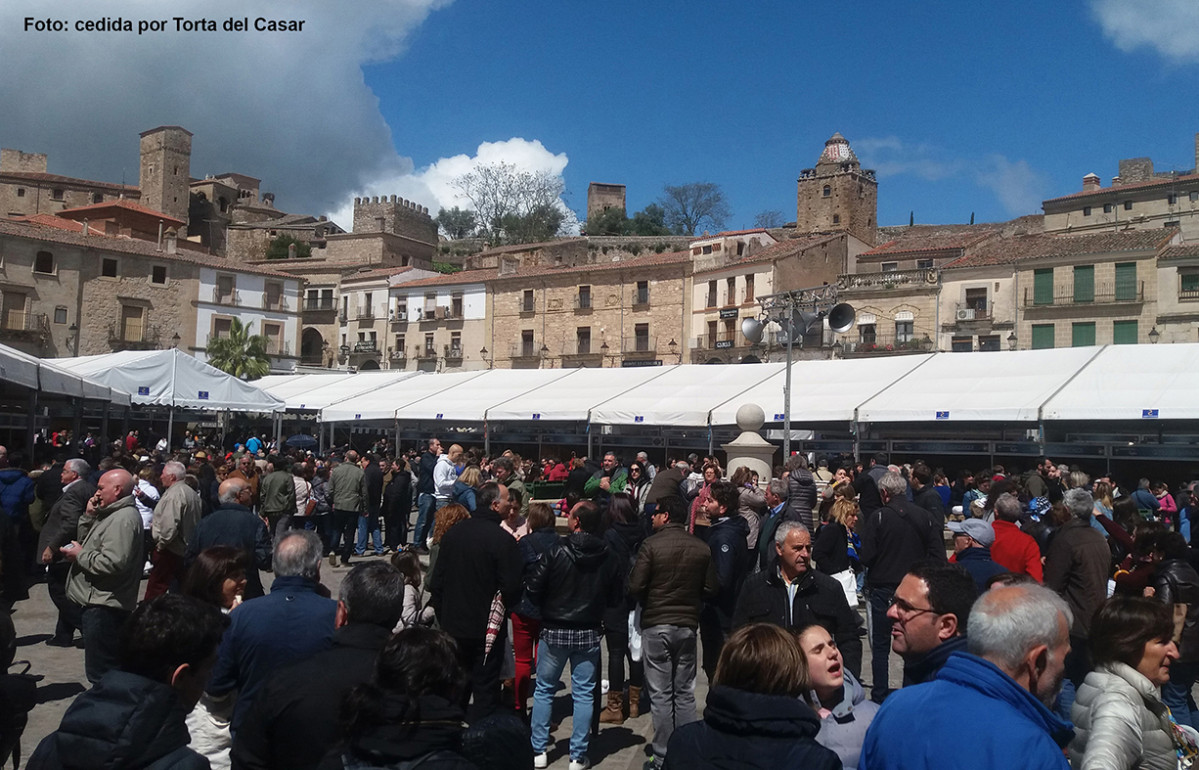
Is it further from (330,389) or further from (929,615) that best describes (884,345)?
(929,615)

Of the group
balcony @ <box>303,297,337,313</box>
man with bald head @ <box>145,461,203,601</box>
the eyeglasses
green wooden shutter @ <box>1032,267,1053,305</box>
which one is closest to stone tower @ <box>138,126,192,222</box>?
balcony @ <box>303,297,337,313</box>

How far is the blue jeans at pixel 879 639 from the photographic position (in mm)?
5508

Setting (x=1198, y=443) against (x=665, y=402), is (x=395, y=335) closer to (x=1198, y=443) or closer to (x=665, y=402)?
(x=665, y=402)

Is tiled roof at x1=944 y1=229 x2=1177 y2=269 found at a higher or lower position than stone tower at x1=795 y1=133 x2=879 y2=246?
lower

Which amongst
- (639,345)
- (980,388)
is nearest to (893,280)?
A: (639,345)

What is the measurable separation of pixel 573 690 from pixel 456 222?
70.4 m

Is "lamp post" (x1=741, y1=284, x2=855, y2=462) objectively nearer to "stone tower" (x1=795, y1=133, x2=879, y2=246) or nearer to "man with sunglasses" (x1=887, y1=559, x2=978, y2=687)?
"man with sunglasses" (x1=887, y1=559, x2=978, y2=687)

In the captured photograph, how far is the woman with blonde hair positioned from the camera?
2191 millimetres

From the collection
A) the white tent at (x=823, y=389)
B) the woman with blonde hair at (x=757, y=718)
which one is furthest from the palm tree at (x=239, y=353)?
the woman with blonde hair at (x=757, y=718)

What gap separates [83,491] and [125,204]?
168 ft

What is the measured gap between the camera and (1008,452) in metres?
15.2

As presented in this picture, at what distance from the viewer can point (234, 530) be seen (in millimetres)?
5223

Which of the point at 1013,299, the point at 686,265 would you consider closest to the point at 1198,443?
the point at 1013,299

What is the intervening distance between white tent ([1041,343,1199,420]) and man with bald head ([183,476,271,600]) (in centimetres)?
1177
